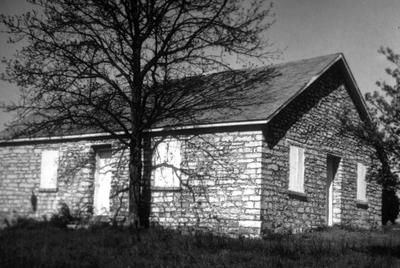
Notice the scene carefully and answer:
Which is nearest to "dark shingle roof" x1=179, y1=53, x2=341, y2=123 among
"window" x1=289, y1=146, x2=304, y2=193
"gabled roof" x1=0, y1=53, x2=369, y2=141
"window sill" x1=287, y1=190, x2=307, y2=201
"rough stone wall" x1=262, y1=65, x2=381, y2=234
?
"gabled roof" x1=0, y1=53, x2=369, y2=141

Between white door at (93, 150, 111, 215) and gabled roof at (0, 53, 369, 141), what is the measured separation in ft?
3.42

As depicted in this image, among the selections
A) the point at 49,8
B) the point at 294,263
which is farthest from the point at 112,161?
the point at 294,263

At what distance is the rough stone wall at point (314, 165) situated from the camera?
1656 cm

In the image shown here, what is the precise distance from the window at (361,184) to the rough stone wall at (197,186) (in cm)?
673

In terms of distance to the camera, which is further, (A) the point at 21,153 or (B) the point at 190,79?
(A) the point at 21,153

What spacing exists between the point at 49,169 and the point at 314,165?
33.6 ft

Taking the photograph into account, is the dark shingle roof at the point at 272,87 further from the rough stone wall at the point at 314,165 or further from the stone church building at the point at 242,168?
the rough stone wall at the point at 314,165

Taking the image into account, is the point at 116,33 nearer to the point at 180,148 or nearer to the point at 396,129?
the point at 180,148

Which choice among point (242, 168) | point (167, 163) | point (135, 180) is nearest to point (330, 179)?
point (242, 168)

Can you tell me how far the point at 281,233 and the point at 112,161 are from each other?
22.3 feet

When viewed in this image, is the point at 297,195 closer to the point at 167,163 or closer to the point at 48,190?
the point at 167,163

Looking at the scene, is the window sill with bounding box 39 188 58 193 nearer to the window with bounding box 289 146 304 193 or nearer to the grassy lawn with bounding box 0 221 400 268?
the grassy lawn with bounding box 0 221 400 268

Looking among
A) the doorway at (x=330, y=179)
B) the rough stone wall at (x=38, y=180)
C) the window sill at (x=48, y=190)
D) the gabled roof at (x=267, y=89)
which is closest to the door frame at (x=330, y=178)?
the doorway at (x=330, y=179)

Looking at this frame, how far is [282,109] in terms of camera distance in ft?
54.6
